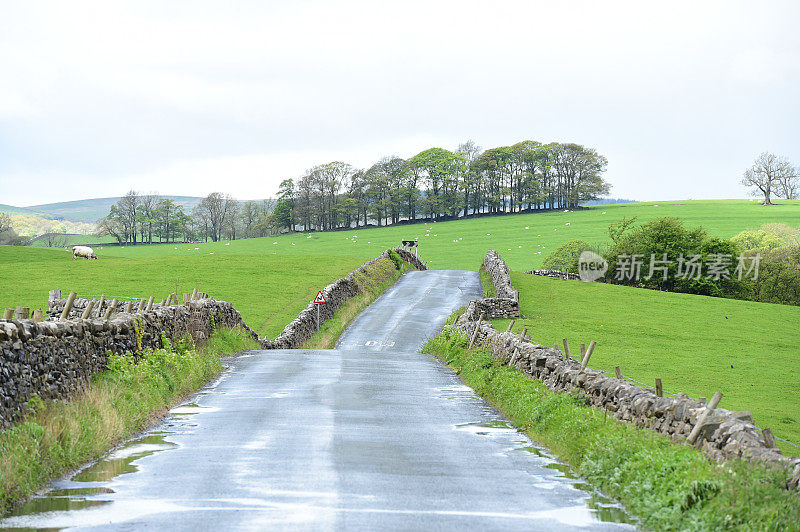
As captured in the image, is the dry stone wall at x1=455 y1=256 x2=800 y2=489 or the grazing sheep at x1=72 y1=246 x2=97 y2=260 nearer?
the dry stone wall at x1=455 y1=256 x2=800 y2=489

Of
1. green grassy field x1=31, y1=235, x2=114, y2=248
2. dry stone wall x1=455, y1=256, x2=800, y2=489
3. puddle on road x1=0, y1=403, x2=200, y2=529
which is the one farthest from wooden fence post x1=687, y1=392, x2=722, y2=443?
green grassy field x1=31, y1=235, x2=114, y2=248

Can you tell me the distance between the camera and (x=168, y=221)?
180 m

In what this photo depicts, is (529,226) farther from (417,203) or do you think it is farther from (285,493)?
(285,493)

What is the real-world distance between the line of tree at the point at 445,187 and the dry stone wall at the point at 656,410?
5391 inches

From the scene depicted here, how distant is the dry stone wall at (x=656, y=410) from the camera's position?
9.16 metres

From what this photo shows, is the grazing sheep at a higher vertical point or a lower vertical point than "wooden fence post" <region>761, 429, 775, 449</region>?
higher

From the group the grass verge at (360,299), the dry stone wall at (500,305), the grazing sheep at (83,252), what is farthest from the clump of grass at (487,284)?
the grazing sheep at (83,252)

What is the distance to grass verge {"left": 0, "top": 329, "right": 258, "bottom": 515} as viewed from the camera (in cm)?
940

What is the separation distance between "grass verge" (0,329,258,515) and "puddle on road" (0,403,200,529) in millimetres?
196

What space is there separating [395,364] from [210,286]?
33698 mm

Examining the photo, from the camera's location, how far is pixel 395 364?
26.7 metres

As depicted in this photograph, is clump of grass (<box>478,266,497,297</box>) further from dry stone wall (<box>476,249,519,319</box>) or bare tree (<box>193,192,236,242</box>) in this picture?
bare tree (<box>193,192,236,242</box>)

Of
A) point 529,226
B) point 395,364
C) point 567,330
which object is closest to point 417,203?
point 529,226

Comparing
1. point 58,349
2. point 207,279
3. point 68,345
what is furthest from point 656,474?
point 207,279
